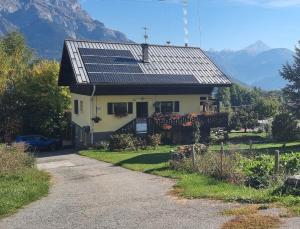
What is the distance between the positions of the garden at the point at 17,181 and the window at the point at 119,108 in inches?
527

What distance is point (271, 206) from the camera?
37.1 feet

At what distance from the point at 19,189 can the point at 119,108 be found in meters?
21.1

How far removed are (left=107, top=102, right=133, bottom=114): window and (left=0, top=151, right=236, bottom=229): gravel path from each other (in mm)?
16757

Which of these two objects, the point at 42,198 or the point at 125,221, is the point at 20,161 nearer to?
the point at 42,198

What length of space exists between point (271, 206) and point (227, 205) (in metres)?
1.10

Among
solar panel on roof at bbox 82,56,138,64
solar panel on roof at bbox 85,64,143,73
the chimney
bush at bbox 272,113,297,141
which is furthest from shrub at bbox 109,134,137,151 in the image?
bush at bbox 272,113,297,141

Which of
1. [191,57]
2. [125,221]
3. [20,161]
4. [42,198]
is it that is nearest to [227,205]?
[125,221]

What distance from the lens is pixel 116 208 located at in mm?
12570

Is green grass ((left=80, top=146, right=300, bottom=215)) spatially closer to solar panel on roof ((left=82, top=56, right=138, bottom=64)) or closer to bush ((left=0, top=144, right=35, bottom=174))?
bush ((left=0, top=144, right=35, bottom=174))

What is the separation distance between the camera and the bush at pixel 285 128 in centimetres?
3847

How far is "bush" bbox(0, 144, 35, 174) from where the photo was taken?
18922mm

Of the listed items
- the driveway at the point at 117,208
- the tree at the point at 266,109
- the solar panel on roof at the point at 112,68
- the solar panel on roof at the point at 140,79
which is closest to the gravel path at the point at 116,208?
the driveway at the point at 117,208

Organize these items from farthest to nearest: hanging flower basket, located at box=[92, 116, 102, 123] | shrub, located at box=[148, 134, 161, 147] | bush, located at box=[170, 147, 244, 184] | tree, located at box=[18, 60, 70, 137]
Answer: tree, located at box=[18, 60, 70, 137], hanging flower basket, located at box=[92, 116, 102, 123], shrub, located at box=[148, 134, 161, 147], bush, located at box=[170, 147, 244, 184]

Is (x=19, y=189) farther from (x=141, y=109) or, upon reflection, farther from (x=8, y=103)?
(x=8, y=103)
